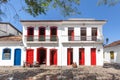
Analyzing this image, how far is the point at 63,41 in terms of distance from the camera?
2994 cm

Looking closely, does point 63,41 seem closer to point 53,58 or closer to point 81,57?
point 53,58

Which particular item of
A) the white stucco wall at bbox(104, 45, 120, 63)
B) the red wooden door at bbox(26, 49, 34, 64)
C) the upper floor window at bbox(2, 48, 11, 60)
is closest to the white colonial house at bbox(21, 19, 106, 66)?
the red wooden door at bbox(26, 49, 34, 64)

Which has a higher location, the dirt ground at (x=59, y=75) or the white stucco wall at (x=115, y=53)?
the white stucco wall at (x=115, y=53)

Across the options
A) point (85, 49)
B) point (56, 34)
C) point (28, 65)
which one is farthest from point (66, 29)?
point (28, 65)

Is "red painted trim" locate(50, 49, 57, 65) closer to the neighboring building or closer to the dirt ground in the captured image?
the dirt ground

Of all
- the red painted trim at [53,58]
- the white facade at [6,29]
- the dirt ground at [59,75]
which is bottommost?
the dirt ground at [59,75]

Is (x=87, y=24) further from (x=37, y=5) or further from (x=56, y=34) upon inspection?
(x=37, y=5)

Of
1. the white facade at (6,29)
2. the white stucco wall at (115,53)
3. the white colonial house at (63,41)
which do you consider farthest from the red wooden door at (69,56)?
the white facade at (6,29)

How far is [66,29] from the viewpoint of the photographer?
30219mm

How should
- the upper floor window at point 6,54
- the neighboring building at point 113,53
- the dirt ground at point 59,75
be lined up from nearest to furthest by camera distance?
1. the dirt ground at point 59,75
2. the upper floor window at point 6,54
3. the neighboring building at point 113,53

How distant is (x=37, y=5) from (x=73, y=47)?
56.2 feet

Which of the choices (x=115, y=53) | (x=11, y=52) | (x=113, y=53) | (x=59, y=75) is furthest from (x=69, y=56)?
(x=113, y=53)

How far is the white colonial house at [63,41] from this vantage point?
1175 inches

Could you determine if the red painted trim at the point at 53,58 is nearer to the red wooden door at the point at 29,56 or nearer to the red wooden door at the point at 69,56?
the red wooden door at the point at 69,56
